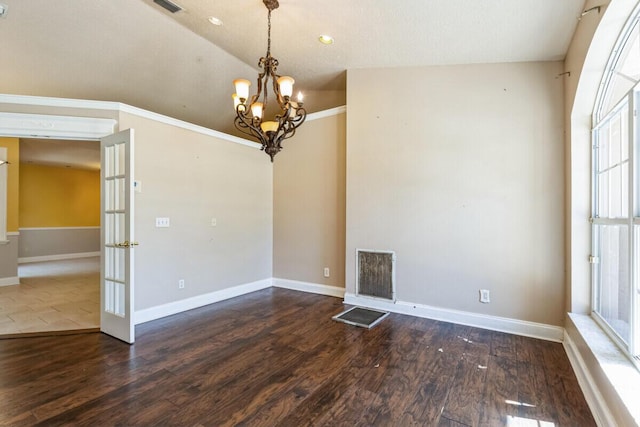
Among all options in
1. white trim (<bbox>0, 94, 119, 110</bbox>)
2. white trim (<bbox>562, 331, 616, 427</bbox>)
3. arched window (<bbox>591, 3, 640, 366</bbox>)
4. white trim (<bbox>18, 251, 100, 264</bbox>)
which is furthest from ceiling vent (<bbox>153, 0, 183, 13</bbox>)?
white trim (<bbox>18, 251, 100, 264</bbox>)

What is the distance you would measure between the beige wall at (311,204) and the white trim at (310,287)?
0.06 m

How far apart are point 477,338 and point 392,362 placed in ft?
3.72

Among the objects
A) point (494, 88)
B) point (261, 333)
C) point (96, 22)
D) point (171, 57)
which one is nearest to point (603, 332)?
point (494, 88)

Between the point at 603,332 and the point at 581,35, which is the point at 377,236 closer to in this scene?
the point at 603,332

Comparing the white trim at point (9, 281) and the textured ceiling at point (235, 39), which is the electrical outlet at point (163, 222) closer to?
the textured ceiling at point (235, 39)

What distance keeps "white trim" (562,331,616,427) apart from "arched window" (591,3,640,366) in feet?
1.03

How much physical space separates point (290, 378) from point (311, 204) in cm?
289

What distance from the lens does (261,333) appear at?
3.21m

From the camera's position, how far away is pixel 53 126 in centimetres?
324

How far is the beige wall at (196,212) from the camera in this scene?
350 centimetres

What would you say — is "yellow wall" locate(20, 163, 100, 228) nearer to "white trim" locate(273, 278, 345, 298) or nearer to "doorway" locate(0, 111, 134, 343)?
"doorway" locate(0, 111, 134, 343)

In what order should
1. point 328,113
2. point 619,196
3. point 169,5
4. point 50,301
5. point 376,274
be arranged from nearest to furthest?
1. point 619,196
2. point 169,5
3. point 376,274
4. point 50,301
5. point 328,113

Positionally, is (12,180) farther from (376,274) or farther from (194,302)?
(376,274)

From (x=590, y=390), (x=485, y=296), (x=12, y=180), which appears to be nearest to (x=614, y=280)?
(x=590, y=390)
